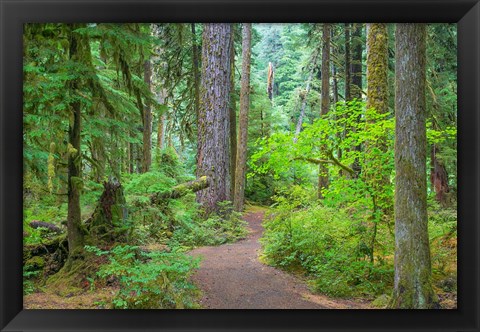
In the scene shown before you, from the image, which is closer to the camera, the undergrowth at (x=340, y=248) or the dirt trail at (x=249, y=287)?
the dirt trail at (x=249, y=287)

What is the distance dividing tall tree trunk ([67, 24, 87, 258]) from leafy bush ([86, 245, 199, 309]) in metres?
0.59

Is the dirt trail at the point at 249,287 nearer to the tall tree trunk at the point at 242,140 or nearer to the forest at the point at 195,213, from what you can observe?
the forest at the point at 195,213

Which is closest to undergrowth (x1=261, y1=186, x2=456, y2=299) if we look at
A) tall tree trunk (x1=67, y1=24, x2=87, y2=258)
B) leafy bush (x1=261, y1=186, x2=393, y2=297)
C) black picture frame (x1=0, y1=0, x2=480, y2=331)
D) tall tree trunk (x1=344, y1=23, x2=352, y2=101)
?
leafy bush (x1=261, y1=186, x2=393, y2=297)

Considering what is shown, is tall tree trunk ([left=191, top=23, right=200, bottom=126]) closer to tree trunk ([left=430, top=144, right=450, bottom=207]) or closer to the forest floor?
the forest floor

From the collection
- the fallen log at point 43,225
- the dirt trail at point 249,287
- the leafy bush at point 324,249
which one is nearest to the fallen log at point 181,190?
the dirt trail at point 249,287

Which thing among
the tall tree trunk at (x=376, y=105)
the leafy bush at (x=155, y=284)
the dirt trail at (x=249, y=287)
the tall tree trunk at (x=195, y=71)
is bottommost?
the dirt trail at (x=249, y=287)

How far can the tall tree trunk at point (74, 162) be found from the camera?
3.88m

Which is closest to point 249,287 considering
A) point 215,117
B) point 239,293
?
point 239,293

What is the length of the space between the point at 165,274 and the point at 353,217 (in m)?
2.33

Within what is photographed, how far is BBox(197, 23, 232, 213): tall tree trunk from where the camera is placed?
21.3 feet

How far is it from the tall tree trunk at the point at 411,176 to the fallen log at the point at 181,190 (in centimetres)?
286
